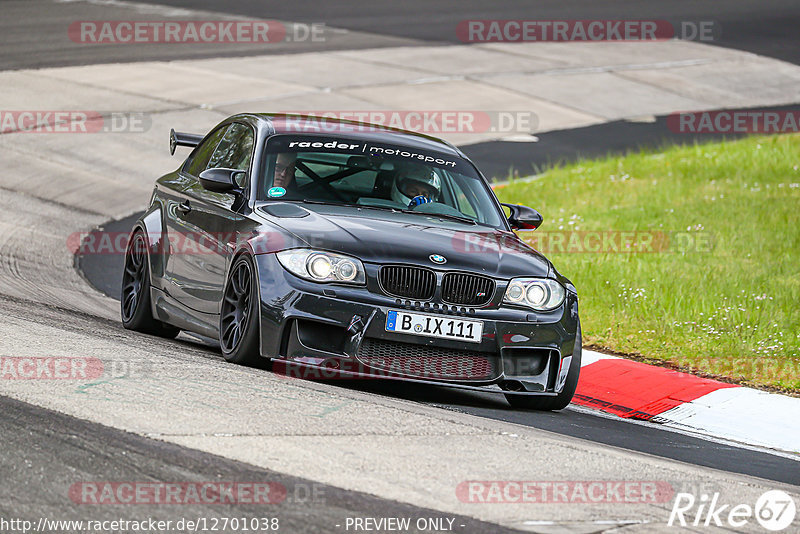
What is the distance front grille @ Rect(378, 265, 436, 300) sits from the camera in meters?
7.32

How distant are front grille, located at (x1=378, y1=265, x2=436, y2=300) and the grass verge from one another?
3.15 m

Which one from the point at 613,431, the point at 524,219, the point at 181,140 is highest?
the point at 181,140

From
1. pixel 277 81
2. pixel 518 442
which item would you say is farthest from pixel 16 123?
pixel 518 442

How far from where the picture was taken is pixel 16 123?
1862 cm

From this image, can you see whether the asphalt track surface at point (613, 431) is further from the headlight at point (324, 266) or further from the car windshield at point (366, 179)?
the car windshield at point (366, 179)

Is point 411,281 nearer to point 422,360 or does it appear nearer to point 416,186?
point 422,360

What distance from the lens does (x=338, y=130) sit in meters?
8.87

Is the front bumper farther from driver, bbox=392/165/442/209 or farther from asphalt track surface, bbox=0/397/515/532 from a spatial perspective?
asphalt track surface, bbox=0/397/515/532

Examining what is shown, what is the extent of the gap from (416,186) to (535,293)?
4.51 ft

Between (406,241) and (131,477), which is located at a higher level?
(406,241)

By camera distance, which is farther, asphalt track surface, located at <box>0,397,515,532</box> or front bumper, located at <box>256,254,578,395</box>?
front bumper, located at <box>256,254,578,395</box>

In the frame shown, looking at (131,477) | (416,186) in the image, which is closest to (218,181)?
(416,186)

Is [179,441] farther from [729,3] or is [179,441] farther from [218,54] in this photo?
[729,3]

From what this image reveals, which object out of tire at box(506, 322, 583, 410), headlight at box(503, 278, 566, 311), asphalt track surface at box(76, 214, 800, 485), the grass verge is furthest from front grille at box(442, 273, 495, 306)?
the grass verge
